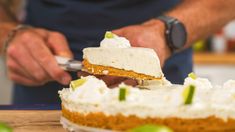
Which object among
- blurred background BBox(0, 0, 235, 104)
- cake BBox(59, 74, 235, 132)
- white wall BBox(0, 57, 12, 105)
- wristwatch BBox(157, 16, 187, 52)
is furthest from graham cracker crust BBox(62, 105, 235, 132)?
white wall BBox(0, 57, 12, 105)

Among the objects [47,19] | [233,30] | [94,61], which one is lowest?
[94,61]

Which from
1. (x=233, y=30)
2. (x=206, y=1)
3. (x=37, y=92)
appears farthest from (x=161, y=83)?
(x=233, y=30)

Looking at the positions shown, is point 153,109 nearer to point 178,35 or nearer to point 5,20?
point 178,35

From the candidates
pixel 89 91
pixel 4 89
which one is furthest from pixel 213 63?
pixel 89 91

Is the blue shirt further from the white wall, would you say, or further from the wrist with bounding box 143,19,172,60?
the white wall

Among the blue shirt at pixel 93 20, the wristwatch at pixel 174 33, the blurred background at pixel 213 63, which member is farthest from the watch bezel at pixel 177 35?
the blurred background at pixel 213 63

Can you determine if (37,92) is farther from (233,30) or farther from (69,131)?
(233,30)
